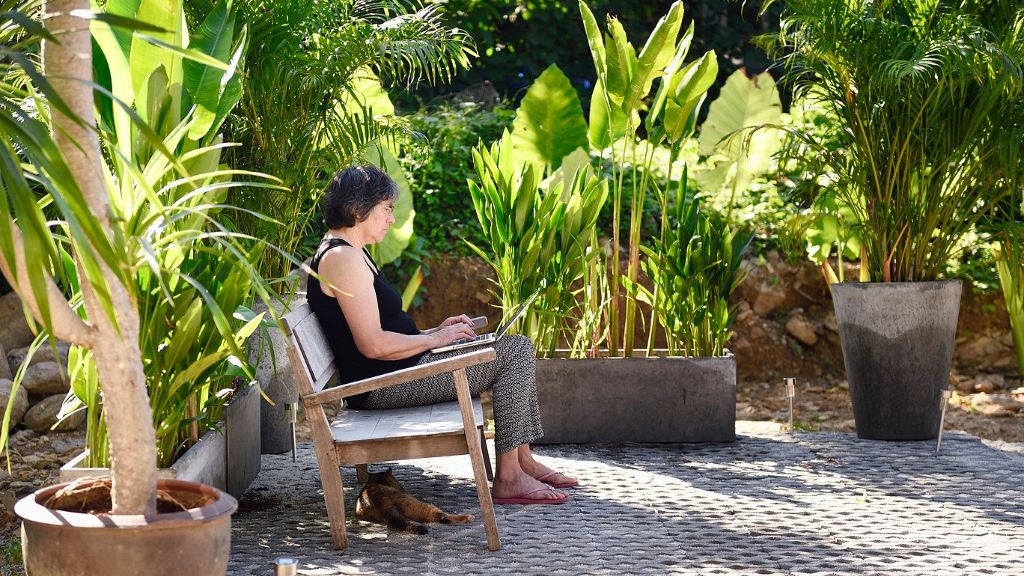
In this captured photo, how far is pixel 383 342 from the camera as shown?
12.3 feet

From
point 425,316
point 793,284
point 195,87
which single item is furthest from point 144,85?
point 793,284

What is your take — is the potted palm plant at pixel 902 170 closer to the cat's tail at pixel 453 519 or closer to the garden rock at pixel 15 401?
the cat's tail at pixel 453 519

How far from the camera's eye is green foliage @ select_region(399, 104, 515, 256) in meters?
7.24

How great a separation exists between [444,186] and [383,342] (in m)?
3.69

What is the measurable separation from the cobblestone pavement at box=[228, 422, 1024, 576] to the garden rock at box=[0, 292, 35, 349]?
2241mm

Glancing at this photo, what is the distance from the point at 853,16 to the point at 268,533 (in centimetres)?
331

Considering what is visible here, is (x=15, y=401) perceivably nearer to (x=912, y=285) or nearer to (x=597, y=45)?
(x=597, y=45)

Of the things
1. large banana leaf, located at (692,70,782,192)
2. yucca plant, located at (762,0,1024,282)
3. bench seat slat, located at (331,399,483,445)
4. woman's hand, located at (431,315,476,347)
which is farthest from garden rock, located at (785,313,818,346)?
bench seat slat, located at (331,399,483,445)

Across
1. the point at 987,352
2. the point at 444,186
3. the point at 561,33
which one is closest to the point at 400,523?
the point at 444,186

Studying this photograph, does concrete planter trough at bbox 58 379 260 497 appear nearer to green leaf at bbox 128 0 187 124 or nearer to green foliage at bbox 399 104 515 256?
green leaf at bbox 128 0 187 124

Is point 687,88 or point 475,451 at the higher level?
point 687,88

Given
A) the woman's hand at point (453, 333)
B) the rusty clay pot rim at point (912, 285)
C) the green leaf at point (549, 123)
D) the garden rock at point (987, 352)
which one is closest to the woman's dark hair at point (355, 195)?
the woman's hand at point (453, 333)

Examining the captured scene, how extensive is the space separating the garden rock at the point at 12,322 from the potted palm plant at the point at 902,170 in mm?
4469

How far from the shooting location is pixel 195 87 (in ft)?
11.2
